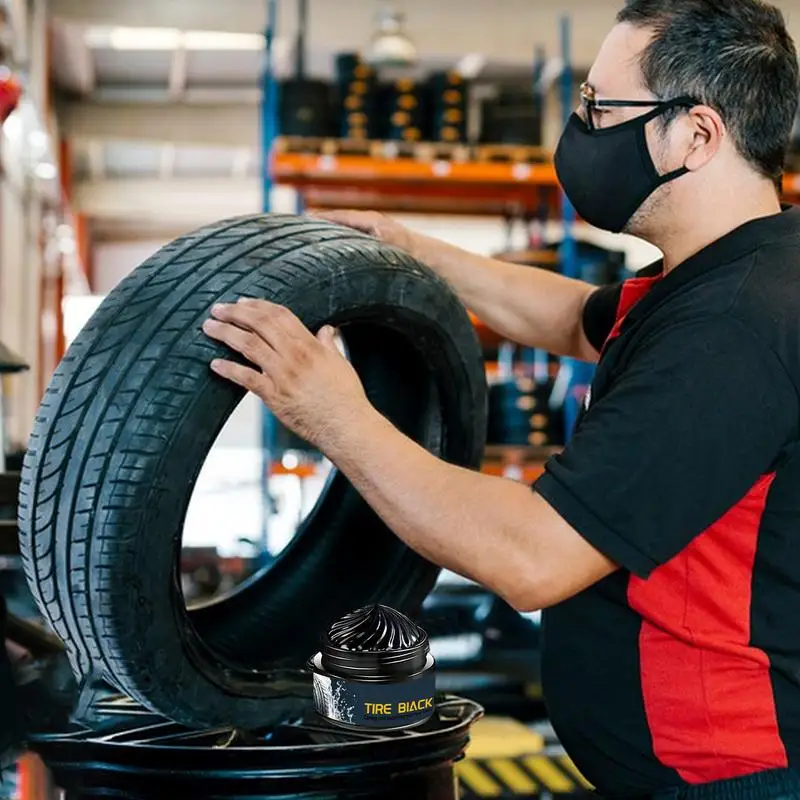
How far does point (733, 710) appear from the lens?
1451mm

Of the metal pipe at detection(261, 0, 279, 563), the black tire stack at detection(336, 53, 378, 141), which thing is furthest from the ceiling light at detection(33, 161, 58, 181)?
the black tire stack at detection(336, 53, 378, 141)

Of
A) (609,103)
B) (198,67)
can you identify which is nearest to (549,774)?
(609,103)

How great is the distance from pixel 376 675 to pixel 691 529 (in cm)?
42

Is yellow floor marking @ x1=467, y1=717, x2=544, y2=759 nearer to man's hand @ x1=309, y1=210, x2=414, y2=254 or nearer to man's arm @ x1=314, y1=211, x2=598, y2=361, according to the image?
man's arm @ x1=314, y1=211, x2=598, y2=361

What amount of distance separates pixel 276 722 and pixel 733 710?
61 centimetres

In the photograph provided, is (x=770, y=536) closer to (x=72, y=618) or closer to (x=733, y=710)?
(x=733, y=710)

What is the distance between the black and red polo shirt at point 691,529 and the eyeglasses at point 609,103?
20 centimetres

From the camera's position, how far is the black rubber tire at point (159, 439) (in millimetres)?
1363

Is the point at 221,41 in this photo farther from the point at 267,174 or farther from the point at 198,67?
the point at 267,174

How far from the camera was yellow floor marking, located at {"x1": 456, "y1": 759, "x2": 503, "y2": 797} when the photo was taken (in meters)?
3.39

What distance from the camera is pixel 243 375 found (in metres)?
1.39

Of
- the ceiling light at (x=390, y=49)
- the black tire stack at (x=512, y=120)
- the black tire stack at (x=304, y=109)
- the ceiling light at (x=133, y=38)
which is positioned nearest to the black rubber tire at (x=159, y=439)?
the black tire stack at (x=304, y=109)

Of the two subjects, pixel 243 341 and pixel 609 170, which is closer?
pixel 243 341

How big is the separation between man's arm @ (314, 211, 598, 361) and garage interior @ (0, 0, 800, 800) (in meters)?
0.49
